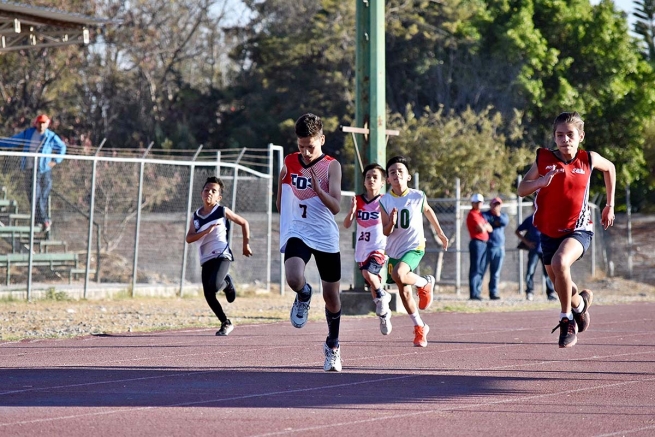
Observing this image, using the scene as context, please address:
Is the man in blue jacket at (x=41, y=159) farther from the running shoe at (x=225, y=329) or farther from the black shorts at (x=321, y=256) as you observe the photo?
the black shorts at (x=321, y=256)

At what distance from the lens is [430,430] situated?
6.18 meters

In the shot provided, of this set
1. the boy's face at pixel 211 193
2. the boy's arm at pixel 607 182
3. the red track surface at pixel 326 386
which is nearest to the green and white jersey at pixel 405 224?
the red track surface at pixel 326 386

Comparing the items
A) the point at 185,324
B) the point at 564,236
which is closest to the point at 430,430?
the point at 564,236

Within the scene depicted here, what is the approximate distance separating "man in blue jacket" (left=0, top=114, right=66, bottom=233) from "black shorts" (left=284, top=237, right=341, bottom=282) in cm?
1038

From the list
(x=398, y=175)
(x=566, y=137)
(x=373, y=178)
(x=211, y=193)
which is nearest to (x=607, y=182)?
(x=566, y=137)

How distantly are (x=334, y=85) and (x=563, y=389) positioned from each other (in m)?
34.7

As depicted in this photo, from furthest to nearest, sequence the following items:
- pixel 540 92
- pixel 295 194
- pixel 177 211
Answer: pixel 540 92 → pixel 177 211 → pixel 295 194

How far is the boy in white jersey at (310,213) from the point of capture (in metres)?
8.54

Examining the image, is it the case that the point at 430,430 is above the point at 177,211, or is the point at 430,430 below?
below

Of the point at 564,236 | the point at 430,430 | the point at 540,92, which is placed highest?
the point at 540,92

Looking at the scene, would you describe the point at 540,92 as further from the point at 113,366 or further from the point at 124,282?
the point at 113,366

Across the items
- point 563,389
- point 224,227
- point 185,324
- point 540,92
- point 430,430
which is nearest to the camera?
point 430,430

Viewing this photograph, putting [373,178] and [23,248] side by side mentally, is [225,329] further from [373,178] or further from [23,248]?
[23,248]

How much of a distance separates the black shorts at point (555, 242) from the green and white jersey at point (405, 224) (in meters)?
2.04
